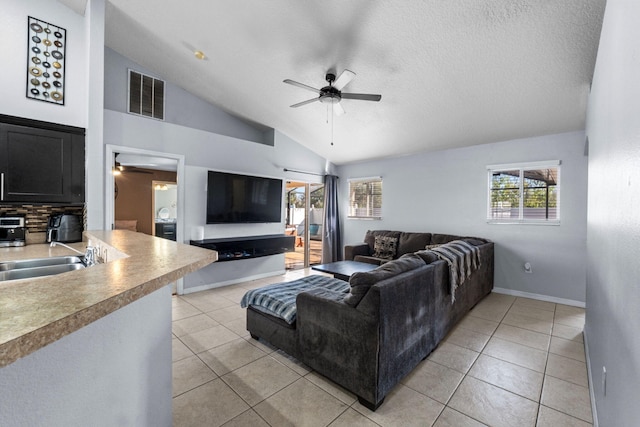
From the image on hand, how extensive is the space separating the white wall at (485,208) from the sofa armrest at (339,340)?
3.45 meters

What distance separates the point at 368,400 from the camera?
1848 millimetres

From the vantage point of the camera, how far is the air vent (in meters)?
3.95

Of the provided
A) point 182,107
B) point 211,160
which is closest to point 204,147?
point 211,160

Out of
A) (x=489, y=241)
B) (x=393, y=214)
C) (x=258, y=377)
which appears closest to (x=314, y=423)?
(x=258, y=377)

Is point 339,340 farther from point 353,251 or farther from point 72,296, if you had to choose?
point 353,251

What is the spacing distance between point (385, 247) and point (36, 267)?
4.54 meters

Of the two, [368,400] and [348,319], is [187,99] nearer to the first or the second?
[348,319]

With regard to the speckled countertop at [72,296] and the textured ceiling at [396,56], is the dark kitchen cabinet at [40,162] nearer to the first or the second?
the textured ceiling at [396,56]

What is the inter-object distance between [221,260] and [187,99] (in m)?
2.66

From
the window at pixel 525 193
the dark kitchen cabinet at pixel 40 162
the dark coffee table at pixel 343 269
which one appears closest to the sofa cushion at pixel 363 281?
the dark coffee table at pixel 343 269

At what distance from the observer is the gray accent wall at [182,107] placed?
3803 millimetres

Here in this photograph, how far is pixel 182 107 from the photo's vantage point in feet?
14.8

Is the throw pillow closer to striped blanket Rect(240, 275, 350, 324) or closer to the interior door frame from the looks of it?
striped blanket Rect(240, 275, 350, 324)

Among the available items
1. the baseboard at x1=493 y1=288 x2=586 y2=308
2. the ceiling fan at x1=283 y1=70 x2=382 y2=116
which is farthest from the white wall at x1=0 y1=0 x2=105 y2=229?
the baseboard at x1=493 y1=288 x2=586 y2=308
